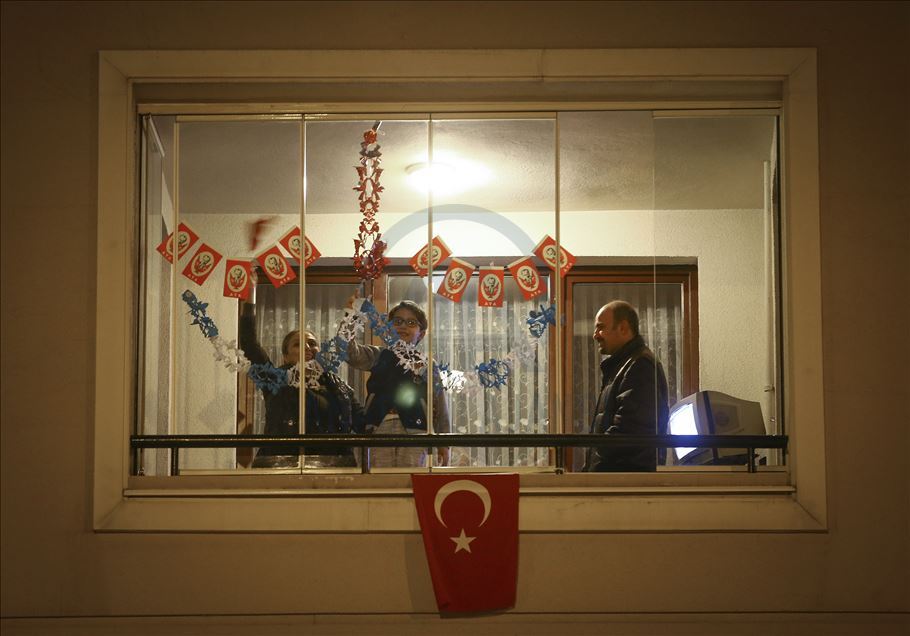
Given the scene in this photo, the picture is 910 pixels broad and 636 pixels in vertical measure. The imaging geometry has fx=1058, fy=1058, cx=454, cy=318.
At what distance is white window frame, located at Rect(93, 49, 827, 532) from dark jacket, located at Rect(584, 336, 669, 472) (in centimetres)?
10

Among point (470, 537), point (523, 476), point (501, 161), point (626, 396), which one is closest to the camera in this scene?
point (470, 537)

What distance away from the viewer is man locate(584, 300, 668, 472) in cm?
468

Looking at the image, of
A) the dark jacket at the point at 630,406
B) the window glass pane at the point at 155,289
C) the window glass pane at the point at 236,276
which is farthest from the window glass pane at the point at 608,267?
the window glass pane at the point at 155,289

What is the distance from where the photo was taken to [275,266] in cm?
480

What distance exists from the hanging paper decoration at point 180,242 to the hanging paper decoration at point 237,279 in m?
0.19

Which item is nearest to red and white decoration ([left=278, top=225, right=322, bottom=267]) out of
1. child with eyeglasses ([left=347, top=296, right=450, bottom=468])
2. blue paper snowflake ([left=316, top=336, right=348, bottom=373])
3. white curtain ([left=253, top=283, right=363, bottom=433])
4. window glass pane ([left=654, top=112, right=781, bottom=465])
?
white curtain ([left=253, top=283, right=363, bottom=433])

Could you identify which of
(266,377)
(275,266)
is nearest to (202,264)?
(275,266)

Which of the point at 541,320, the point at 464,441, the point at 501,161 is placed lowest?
the point at 464,441

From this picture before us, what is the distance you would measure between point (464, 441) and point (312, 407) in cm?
71

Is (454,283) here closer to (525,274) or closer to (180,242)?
(525,274)

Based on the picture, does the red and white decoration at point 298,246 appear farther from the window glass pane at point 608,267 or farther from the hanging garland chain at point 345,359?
the window glass pane at point 608,267
